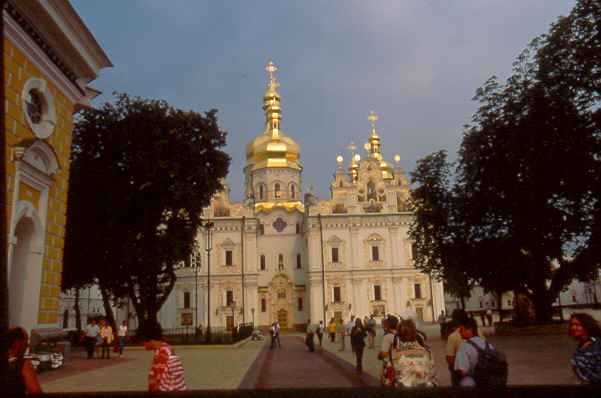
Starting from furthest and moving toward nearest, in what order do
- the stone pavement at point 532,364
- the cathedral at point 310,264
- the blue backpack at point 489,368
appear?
1. the cathedral at point 310,264
2. the stone pavement at point 532,364
3. the blue backpack at point 489,368

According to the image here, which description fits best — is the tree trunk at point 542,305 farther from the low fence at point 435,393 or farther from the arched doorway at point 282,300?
the arched doorway at point 282,300

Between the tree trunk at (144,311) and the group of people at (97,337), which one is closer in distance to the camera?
the group of people at (97,337)

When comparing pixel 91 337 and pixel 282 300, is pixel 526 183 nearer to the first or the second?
pixel 91 337

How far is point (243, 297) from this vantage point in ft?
188

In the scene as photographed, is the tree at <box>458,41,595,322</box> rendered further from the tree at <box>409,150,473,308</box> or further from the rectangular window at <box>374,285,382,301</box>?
the rectangular window at <box>374,285,382,301</box>

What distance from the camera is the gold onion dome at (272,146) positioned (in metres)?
64.8

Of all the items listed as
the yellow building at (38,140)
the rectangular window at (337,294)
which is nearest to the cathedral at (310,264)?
the rectangular window at (337,294)

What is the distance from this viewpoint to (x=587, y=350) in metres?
5.48

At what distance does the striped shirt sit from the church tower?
55.4 metres

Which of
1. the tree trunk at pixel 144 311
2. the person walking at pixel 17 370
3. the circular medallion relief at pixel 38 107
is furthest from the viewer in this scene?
the tree trunk at pixel 144 311

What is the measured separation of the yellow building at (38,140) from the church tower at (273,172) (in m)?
46.2

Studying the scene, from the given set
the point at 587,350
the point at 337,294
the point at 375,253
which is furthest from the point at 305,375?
the point at 375,253

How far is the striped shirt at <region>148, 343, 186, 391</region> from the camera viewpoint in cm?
599

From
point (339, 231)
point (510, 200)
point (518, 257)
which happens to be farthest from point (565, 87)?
point (339, 231)
